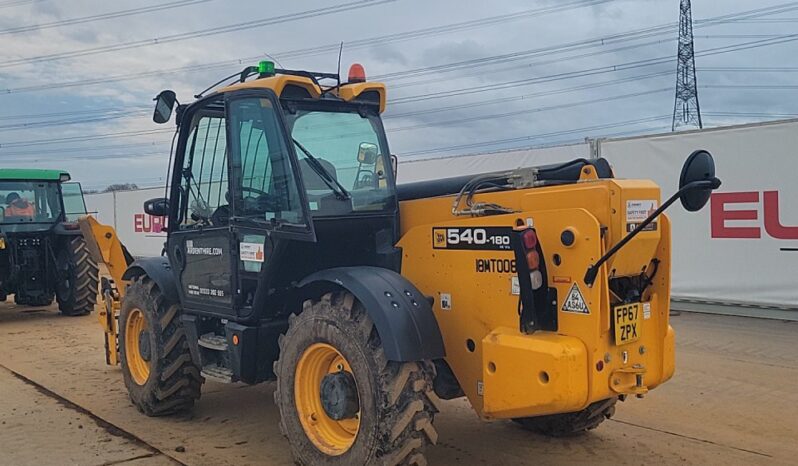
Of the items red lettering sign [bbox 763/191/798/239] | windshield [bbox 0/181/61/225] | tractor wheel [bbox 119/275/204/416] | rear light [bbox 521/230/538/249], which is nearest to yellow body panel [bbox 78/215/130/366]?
tractor wheel [bbox 119/275/204/416]

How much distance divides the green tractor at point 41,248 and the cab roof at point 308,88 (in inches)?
305

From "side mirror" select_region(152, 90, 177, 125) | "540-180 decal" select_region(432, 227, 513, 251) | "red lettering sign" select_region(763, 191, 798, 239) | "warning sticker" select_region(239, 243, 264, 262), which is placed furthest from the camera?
"red lettering sign" select_region(763, 191, 798, 239)

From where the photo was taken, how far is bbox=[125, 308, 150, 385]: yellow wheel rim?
618cm

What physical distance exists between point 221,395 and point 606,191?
4122 mm

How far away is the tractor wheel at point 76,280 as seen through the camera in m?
11.8

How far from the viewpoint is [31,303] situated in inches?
503

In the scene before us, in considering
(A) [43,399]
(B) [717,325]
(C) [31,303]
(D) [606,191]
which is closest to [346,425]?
(D) [606,191]

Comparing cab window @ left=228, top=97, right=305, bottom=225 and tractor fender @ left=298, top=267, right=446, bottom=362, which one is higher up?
cab window @ left=228, top=97, right=305, bottom=225

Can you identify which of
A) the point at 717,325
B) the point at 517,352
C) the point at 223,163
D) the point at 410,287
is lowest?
the point at 717,325

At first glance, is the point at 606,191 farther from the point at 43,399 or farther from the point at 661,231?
the point at 43,399

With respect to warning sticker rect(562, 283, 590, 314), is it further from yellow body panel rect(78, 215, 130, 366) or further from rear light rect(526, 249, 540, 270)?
yellow body panel rect(78, 215, 130, 366)

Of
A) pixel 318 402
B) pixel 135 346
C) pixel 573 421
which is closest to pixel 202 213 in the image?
pixel 135 346

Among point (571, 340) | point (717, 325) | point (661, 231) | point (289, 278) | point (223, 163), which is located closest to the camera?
point (571, 340)

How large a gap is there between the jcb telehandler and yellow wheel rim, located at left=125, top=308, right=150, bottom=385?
355 mm
